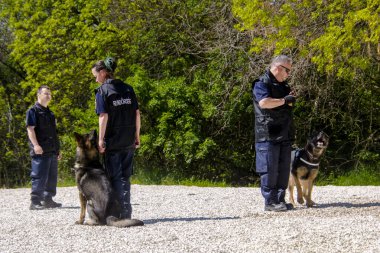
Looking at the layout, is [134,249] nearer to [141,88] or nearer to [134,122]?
[134,122]

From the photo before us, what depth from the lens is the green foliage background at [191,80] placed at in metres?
18.3

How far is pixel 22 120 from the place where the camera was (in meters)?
27.9

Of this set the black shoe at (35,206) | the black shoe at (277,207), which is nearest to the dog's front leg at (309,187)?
the black shoe at (277,207)

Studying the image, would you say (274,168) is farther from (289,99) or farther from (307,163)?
(289,99)

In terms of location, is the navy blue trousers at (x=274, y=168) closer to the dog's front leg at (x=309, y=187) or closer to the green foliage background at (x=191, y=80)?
the dog's front leg at (x=309, y=187)

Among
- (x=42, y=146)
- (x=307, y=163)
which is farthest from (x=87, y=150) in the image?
(x=307, y=163)

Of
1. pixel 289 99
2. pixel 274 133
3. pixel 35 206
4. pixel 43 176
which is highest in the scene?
pixel 289 99

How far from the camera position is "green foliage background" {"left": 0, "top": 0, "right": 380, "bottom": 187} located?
60.1 feet

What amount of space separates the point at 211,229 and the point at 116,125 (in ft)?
5.58

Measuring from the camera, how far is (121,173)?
8500 millimetres

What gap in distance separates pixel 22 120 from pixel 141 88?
1025 centimetres

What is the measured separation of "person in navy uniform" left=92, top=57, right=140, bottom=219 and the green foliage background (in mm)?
6555

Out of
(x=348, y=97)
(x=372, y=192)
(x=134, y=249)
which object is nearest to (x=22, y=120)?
(x=348, y=97)

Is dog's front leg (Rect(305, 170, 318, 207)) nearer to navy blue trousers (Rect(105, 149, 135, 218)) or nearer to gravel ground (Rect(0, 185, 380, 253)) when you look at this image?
gravel ground (Rect(0, 185, 380, 253))
